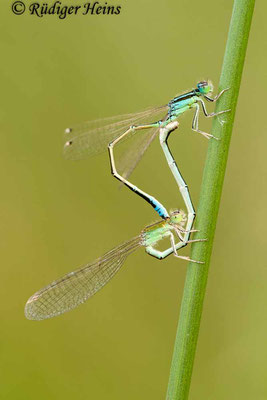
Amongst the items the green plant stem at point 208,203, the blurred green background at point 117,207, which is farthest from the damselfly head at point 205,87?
the blurred green background at point 117,207

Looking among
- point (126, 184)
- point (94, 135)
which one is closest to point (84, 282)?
point (126, 184)

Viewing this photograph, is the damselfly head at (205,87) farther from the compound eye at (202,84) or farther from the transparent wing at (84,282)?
the transparent wing at (84,282)

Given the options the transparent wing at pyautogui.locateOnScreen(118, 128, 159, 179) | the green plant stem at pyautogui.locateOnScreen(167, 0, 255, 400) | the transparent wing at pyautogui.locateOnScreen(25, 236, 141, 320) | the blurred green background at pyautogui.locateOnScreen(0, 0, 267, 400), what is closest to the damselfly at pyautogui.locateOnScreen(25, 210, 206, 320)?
the transparent wing at pyautogui.locateOnScreen(25, 236, 141, 320)

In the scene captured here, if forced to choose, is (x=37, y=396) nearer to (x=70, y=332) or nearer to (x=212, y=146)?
(x=70, y=332)

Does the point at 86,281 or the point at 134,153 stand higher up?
the point at 134,153

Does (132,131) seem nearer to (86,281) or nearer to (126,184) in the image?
(126,184)

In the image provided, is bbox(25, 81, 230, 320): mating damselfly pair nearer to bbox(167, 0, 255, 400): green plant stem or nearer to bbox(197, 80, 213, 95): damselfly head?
bbox(197, 80, 213, 95): damselfly head

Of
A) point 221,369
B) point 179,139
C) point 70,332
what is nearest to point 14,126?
point 179,139
